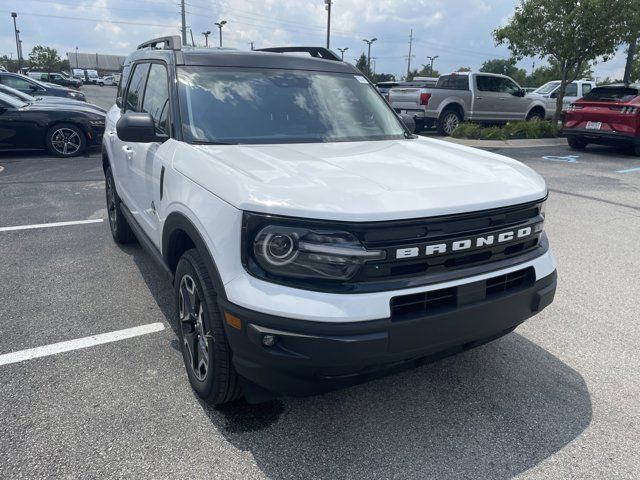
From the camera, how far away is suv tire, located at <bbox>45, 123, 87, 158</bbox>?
1052cm

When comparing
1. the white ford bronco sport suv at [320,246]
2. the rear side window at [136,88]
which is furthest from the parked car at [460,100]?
the white ford bronco sport suv at [320,246]

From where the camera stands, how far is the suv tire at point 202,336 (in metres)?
2.39

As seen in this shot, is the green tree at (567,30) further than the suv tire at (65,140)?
Yes

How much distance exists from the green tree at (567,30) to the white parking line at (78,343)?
604 inches

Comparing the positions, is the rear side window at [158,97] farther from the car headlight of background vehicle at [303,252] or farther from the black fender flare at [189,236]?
the car headlight of background vehicle at [303,252]

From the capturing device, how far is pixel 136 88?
4.38 m

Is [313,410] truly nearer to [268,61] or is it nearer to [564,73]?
[268,61]

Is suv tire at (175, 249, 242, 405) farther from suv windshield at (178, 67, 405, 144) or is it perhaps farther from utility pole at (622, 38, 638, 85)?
utility pole at (622, 38, 638, 85)

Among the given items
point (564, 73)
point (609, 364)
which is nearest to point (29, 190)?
point (609, 364)

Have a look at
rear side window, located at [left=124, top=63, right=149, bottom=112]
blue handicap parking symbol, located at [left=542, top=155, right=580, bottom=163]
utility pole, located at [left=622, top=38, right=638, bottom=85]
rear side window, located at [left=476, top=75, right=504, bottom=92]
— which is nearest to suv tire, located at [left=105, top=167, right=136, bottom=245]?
rear side window, located at [left=124, top=63, right=149, bottom=112]

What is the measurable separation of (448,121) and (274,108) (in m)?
13.4

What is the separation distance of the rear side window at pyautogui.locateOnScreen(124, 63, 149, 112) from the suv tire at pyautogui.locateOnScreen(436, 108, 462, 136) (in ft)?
41.1

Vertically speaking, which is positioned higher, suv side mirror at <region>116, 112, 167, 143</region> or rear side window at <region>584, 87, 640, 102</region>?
rear side window at <region>584, 87, 640, 102</region>

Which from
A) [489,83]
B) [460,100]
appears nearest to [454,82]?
[460,100]
